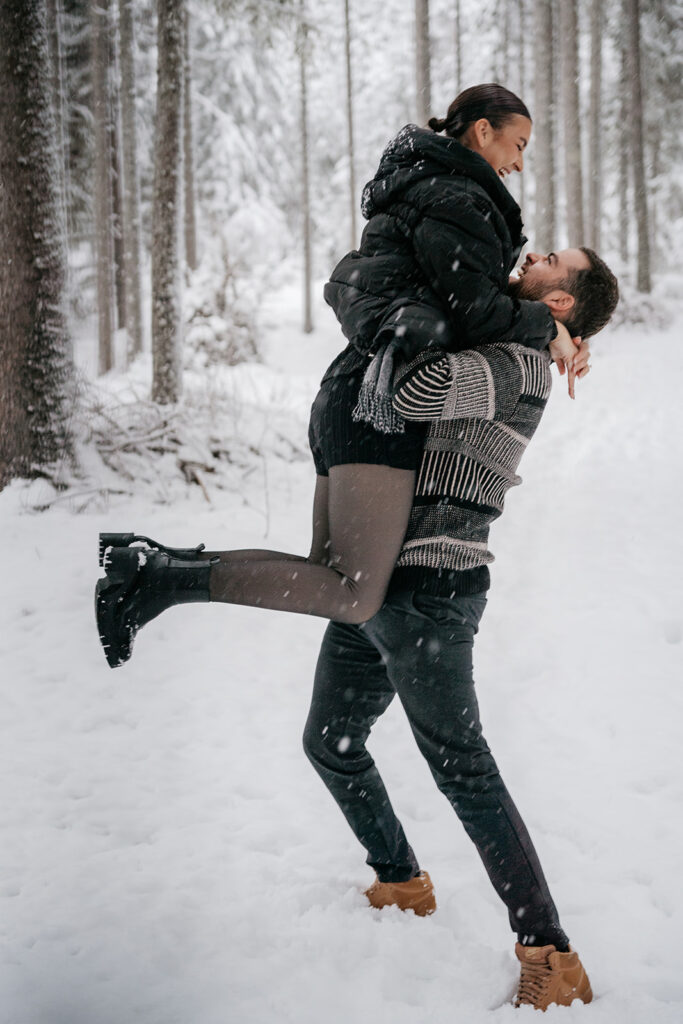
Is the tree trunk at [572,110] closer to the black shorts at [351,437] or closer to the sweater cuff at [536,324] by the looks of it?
the sweater cuff at [536,324]

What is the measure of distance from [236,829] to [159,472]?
157 inches

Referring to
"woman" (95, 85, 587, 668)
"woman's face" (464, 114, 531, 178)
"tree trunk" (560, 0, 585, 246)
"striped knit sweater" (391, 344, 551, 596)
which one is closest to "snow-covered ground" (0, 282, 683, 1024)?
"woman" (95, 85, 587, 668)

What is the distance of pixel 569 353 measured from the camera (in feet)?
6.82

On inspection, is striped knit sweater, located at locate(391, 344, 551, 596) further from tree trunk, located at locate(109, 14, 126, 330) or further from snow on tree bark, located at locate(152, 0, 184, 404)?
tree trunk, located at locate(109, 14, 126, 330)

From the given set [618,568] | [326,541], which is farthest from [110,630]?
[618,568]

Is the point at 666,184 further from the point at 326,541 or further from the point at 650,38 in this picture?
the point at 326,541

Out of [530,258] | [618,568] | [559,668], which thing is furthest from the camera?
[618,568]

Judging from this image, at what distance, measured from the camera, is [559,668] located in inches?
170

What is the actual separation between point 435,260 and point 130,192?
1610cm

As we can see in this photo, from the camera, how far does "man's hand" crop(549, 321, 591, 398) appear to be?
206 centimetres

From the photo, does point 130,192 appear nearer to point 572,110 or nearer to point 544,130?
point 544,130

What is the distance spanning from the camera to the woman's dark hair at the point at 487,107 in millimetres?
2117

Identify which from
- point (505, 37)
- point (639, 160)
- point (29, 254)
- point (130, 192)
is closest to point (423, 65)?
point (130, 192)

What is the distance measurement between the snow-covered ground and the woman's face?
2295mm
